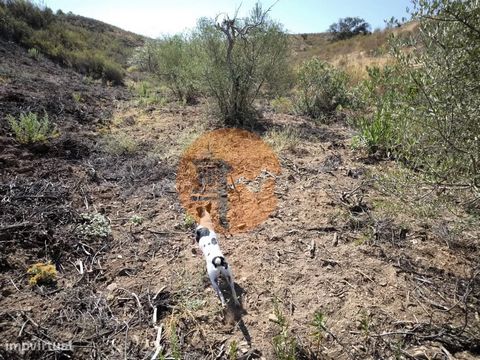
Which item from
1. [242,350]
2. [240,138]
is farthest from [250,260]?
[240,138]

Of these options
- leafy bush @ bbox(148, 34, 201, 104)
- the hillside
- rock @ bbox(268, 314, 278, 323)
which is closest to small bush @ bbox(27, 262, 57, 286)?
the hillside

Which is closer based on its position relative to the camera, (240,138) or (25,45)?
(240,138)

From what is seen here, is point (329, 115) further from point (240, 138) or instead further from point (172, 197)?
point (172, 197)

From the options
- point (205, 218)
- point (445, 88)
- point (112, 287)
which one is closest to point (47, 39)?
point (205, 218)

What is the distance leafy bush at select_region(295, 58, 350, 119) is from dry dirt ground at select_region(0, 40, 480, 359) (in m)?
4.46

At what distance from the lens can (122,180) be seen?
517cm

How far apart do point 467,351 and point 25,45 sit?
1814 centimetres

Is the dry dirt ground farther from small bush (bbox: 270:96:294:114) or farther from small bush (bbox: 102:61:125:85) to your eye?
small bush (bbox: 102:61:125:85)

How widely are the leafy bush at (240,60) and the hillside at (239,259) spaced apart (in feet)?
9.63

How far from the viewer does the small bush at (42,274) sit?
2.96 metres

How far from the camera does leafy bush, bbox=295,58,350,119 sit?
9.20 meters

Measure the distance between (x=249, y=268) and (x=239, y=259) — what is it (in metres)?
0.20

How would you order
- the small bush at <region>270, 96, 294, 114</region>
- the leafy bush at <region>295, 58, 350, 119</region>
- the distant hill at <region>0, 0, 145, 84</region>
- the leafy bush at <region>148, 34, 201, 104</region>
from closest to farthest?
1. the leafy bush at <region>295, 58, 350, 119</region>
2. the small bush at <region>270, 96, 294, 114</region>
3. the leafy bush at <region>148, 34, 201, 104</region>
4. the distant hill at <region>0, 0, 145, 84</region>

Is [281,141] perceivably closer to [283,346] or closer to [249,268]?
[249,268]
